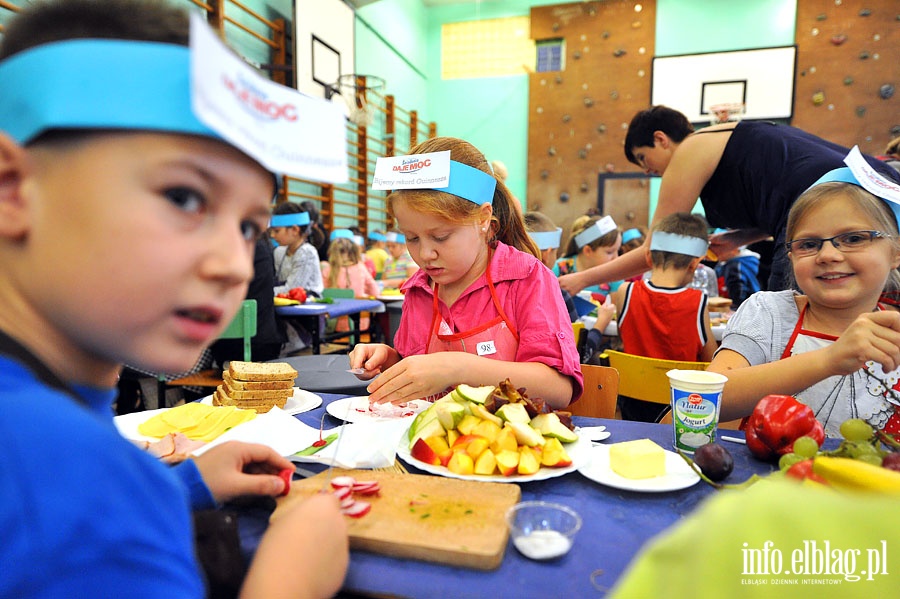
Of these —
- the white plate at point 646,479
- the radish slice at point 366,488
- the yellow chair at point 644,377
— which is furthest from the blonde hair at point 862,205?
the radish slice at point 366,488

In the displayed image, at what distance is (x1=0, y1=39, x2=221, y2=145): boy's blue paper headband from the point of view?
0.56 meters

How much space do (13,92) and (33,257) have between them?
180 mm

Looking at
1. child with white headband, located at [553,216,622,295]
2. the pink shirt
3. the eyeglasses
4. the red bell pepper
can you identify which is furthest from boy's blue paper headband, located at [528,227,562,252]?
the red bell pepper

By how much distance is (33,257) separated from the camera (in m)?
0.58

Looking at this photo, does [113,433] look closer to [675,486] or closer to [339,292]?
[675,486]

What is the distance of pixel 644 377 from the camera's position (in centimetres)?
234

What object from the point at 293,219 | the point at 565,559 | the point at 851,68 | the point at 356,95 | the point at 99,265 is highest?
the point at 851,68

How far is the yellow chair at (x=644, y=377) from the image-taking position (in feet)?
7.46

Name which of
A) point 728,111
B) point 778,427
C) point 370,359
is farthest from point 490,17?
point 778,427

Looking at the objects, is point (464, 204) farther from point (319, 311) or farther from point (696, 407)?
point (319, 311)

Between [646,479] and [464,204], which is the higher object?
[464,204]

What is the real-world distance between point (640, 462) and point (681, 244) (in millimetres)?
2602

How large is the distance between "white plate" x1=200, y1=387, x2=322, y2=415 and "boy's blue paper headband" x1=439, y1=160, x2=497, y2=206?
0.83 metres

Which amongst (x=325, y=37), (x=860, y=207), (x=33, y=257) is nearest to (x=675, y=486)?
(x=33, y=257)
